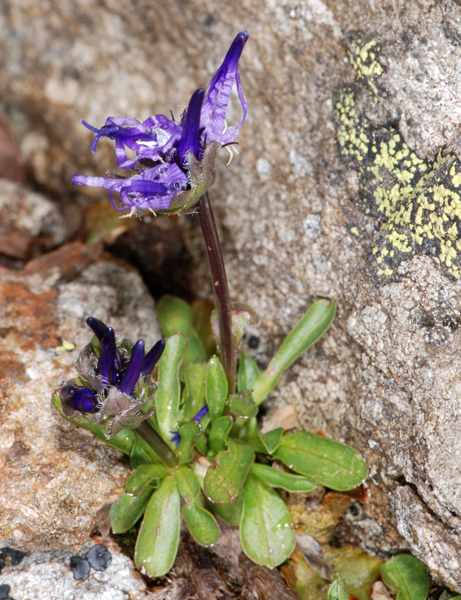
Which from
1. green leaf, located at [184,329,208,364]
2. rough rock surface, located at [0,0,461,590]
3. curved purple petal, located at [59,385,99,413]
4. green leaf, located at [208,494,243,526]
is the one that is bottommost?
green leaf, located at [208,494,243,526]

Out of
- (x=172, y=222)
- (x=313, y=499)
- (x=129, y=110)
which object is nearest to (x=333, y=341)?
(x=313, y=499)

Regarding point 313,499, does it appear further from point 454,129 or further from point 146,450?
point 454,129

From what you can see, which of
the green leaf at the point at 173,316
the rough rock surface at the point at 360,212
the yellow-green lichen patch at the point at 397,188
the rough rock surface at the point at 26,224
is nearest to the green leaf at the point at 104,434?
the green leaf at the point at 173,316

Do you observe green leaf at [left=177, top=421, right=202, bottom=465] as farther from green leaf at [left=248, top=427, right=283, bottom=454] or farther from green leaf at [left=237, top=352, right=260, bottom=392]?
green leaf at [left=237, top=352, right=260, bottom=392]

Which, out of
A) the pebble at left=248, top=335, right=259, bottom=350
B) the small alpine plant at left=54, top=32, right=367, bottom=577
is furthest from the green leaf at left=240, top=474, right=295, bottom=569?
the pebble at left=248, top=335, right=259, bottom=350

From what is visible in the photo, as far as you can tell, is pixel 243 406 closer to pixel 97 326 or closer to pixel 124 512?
pixel 124 512

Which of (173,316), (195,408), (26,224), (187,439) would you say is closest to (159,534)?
(187,439)
